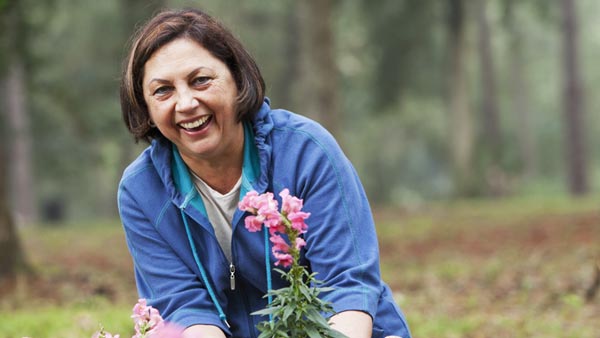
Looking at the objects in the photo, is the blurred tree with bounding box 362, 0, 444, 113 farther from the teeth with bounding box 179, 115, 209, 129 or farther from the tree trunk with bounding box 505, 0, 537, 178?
the tree trunk with bounding box 505, 0, 537, 178

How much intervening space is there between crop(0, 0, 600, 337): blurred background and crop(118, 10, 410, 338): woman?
1.43ft

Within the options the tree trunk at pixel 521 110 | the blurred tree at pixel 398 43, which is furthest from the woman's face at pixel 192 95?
the tree trunk at pixel 521 110

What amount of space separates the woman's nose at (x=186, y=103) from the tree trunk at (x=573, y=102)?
643 inches

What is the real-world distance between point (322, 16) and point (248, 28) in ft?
39.2

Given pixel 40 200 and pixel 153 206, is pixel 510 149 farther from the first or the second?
pixel 153 206

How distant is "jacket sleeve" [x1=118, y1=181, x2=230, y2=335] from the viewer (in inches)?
114

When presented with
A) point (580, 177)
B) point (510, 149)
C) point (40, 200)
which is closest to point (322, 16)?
point (580, 177)

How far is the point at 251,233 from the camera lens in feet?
9.23

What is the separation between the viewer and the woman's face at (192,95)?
275 centimetres

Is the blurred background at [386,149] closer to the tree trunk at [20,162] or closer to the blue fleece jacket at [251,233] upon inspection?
the tree trunk at [20,162]

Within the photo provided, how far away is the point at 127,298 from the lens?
25.0 ft

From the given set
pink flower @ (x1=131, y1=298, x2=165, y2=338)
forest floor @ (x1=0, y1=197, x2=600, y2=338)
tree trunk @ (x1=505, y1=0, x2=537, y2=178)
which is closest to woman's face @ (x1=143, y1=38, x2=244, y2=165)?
pink flower @ (x1=131, y1=298, x2=165, y2=338)

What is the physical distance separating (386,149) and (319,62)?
60.3 ft

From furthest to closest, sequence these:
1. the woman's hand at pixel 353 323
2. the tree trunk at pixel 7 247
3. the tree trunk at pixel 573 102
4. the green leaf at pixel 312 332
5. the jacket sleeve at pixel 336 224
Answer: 1. the tree trunk at pixel 573 102
2. the tree trunk at pixel 7 247
3. the jacket sleeve at pixel 336 224
4. the woman's hand at pixel 353 323
5. the green leaf at pixel 312 332
